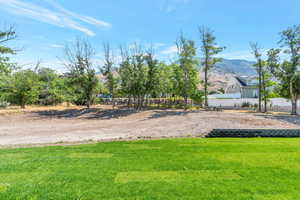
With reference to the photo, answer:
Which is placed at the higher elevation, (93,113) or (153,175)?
(93,113)

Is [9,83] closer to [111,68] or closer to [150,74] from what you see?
[111,68]

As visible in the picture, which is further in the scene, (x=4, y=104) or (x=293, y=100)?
(x=4, y=104)

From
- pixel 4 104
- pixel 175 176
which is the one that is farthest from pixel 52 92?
pixel 175 176

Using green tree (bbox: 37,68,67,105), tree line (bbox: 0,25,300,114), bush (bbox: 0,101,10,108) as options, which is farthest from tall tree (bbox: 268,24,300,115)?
bush (bbox: 0,101,10,108)

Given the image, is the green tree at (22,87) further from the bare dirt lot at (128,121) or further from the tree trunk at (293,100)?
the tree trunk at (293,100)

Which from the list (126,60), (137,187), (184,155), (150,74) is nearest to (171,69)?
(150,74)

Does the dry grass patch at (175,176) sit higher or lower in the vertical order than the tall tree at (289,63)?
lower

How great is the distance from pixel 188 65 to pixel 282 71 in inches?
404

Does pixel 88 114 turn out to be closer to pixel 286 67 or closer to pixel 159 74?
pixel 159 74

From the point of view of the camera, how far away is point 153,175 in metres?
3.90

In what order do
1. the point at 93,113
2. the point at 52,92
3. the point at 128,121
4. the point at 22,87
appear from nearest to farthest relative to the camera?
the point at 128,121
the point at 93,113
the point at 22,87
the point at 52,92

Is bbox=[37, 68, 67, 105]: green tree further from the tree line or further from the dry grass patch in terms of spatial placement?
the dry grass patch

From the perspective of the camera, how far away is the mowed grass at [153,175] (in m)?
3.09

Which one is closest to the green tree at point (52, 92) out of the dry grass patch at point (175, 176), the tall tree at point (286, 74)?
the dry grass patch at point (175, 176)
